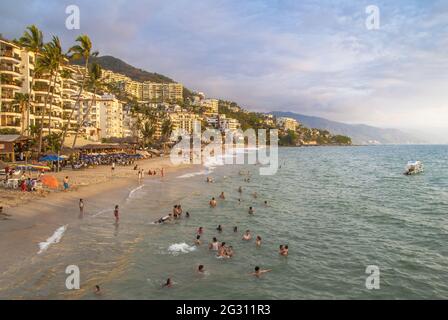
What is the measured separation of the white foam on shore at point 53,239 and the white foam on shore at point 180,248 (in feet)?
19.9

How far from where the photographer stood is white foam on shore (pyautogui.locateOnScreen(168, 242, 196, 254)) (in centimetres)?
1947

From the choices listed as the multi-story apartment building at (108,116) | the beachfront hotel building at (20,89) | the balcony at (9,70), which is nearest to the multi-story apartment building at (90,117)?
the multi-story apartment building at (108,116)

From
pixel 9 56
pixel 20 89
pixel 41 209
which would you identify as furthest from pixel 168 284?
pixel 20 89

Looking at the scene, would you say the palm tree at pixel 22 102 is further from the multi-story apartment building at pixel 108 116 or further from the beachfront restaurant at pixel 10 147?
the multi-story apartment building at pixel 108 116

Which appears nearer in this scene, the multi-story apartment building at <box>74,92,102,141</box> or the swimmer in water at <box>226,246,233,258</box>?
the swimmer in water at <box>226,246,233,258</box>

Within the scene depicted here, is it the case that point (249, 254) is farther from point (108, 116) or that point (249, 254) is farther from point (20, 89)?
point (108, 116)

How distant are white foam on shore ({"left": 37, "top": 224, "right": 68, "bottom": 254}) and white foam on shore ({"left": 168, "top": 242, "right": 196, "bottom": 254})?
19.9 feet

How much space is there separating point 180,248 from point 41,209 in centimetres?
1180

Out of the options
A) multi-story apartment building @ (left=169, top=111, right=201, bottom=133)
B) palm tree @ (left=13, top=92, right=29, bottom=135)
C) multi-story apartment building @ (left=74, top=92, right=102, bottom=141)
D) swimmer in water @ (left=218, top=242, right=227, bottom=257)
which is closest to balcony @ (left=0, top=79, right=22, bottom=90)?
palm tree @ (left=13, top=92, right=29, bottom=135)

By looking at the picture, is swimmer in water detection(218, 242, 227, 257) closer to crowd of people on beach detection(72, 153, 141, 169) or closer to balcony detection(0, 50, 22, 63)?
crowd of people on beach detection(72, 153, 141, 169)

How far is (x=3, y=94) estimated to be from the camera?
5472 cm

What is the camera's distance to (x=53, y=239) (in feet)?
65.0
